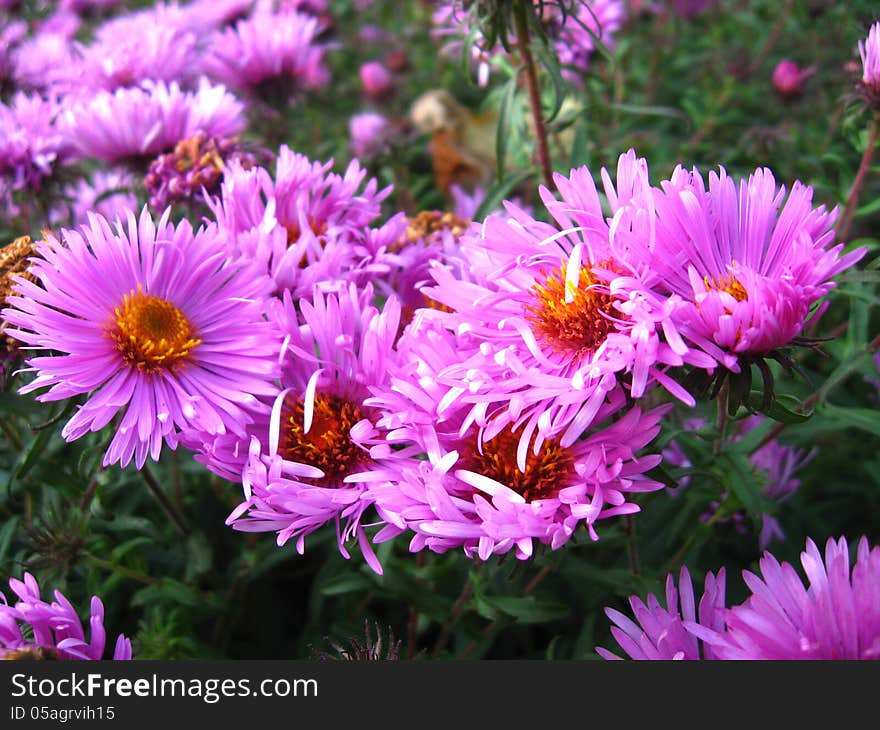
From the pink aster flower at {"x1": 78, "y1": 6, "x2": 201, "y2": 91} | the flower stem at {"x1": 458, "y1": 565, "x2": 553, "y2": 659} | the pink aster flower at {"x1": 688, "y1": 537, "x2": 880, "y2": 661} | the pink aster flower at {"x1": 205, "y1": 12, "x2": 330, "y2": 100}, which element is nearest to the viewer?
the pink aster flower at {"x1": 688, "y1": 537, "x2": 880, "y2": 661}

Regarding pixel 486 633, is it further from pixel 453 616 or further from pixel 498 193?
pixel 498 193

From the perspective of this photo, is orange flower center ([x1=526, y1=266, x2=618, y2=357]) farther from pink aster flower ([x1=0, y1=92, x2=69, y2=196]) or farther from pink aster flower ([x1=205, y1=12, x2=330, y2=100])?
pink aster flower ([x1=205, y1=12, x2=330, y2=100])

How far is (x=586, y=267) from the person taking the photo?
953mm

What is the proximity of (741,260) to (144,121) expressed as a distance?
1062mm

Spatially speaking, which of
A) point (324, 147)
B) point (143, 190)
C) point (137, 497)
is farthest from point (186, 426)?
point (324, 147)

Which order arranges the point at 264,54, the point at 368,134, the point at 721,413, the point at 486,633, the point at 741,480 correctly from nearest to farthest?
the point at 721,413
the point at 741,480
the point at 486,633
the point at 264,54
the point at 368,134

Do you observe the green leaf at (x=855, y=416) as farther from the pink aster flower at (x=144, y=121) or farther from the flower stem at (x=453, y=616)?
the pink aster flower at (x=144, y=121)

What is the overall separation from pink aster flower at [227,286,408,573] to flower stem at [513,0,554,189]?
1.96 feet

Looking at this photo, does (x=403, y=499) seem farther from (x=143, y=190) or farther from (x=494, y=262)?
(x=143, y=190)

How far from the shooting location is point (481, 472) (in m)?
1.00

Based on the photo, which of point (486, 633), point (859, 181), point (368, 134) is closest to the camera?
point (486, 633)

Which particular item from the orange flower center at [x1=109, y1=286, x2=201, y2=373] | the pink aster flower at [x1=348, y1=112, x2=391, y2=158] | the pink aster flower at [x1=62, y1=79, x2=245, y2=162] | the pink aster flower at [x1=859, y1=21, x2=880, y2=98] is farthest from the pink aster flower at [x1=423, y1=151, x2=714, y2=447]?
the pink aster flower at [x1=348, y1=112, x2=391, y2=158]

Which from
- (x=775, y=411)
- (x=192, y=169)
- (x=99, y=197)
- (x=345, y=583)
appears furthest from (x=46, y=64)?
(x=775, y=411)

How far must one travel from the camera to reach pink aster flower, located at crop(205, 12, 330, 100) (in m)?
2.00
